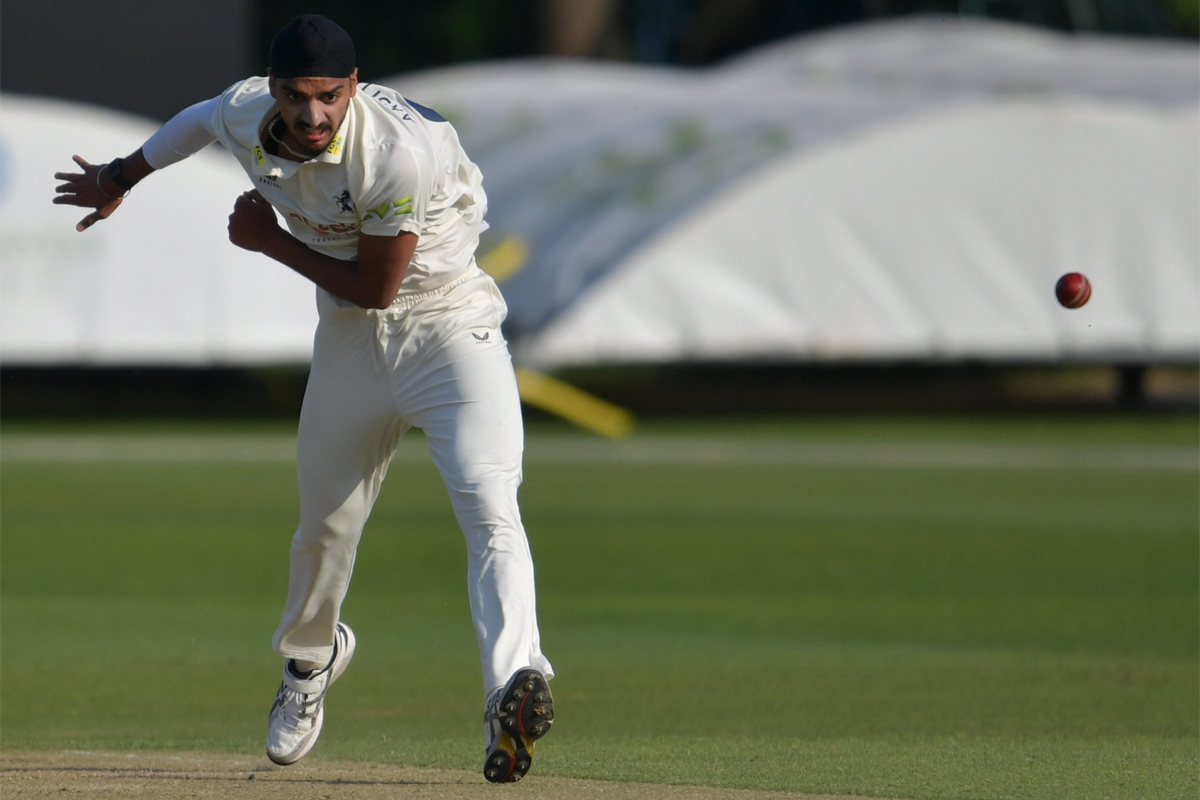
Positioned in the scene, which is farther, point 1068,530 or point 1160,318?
point 1160,318

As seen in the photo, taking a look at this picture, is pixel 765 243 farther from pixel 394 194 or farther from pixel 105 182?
pixel 394 194

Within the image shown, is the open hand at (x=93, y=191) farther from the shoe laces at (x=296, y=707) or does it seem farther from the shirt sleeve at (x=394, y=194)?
the shoe laces at (x=296, y=707)

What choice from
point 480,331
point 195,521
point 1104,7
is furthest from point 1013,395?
point 480,331

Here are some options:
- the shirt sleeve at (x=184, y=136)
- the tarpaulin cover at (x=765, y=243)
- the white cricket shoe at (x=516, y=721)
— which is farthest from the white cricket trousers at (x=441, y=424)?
the tarpaulin cover at (x=765, y=243)

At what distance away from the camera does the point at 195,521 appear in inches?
564

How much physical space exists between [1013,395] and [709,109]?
729 centimetres

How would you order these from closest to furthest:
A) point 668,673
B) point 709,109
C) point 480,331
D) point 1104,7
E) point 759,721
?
point 480,331 < point 759,721 < point 668,673 < point 709,109 < point 1104,7

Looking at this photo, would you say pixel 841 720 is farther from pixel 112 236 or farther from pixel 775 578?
pixel 112 236

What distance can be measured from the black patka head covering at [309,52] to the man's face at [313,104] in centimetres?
2

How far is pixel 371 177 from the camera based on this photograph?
4.99 metres

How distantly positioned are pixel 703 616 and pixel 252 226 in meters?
5.35

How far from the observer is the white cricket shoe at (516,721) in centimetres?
490

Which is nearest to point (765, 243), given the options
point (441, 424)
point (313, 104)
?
point (441, 424)

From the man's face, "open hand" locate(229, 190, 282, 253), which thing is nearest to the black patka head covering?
the man's face
